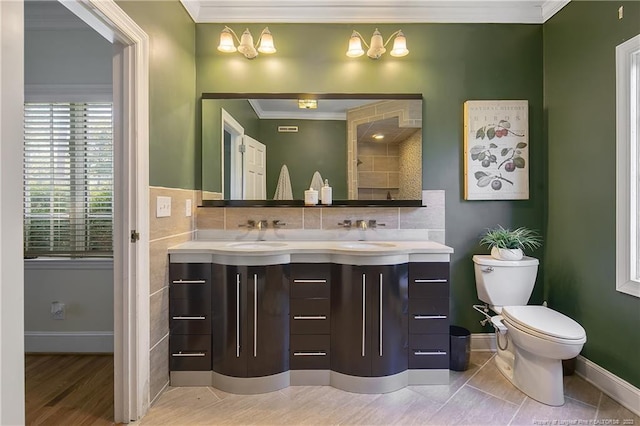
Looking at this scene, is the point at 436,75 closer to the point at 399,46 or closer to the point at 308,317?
the point at 399,46

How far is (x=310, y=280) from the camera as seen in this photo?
199cm

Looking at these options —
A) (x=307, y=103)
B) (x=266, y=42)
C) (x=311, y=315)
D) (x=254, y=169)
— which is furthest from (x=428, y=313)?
(x=266, y=42)

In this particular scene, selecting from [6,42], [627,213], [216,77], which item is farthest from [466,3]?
[6,42]

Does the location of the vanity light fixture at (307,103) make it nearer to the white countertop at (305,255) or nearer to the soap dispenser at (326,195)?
the soap dispenser at (326,195)

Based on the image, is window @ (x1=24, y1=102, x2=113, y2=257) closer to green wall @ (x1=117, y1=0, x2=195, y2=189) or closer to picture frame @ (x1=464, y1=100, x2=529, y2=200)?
green wall @ (x1=117, y1=0, x2=195, y2=189)

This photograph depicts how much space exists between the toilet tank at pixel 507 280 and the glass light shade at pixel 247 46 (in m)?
2.26

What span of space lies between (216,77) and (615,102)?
2671 millimetres

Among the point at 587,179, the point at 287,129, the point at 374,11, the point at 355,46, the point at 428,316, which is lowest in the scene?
the point at 428,316

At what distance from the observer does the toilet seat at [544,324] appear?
1684 mm

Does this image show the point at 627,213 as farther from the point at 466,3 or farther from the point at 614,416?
the point at 466,3

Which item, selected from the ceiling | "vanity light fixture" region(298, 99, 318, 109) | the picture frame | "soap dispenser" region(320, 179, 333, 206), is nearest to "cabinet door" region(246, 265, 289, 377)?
"soap dispenser" region(320, 179, 333, 206)

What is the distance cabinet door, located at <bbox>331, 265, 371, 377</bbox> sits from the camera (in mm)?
1931

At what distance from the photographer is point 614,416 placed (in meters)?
1.73

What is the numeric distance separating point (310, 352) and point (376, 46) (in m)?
2.18
